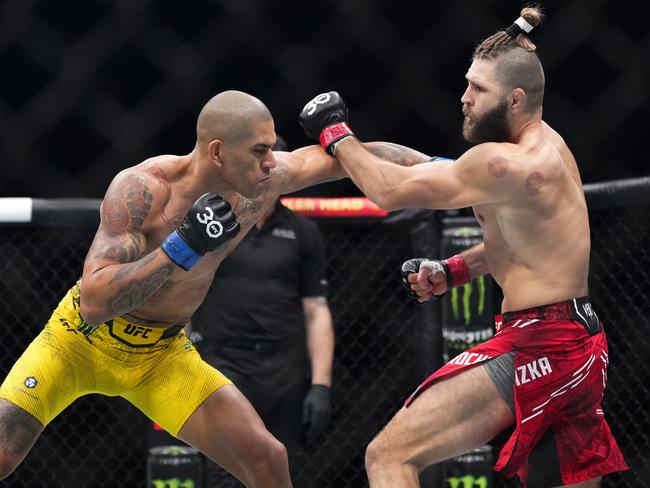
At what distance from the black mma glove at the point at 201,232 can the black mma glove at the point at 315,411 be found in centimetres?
96

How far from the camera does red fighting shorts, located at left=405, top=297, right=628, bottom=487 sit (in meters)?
2.63

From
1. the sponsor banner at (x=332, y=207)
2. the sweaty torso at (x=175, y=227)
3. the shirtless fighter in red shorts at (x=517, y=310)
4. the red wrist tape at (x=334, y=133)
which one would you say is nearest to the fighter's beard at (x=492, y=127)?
the shirtless fighter in red shorts at (x=517, y=310)

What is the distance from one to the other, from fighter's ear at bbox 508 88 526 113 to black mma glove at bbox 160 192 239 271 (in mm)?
717

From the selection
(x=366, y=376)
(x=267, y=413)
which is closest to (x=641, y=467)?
(x=366, y=376)

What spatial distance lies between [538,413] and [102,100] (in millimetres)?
1874

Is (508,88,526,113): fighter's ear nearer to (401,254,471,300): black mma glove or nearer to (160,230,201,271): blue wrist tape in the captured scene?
(401,254,471,300): black mma glove

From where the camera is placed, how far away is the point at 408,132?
13.6 feet

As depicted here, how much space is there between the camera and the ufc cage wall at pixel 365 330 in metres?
3.54

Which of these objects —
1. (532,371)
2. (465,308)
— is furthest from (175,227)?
(465,308)

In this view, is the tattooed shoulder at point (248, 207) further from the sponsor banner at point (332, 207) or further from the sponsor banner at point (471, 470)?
the sponsor banner at point (471, 470)

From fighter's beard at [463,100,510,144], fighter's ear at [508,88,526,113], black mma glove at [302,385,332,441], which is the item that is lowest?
black mma glove at [302,385,332,441]

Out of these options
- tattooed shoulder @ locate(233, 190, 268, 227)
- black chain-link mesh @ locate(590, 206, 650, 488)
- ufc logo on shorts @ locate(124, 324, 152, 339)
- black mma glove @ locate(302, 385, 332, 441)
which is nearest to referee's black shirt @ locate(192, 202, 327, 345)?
black mma glove @ locate(302, 385, 332, 441)

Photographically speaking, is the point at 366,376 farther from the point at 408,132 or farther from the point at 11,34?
the point at 11,34

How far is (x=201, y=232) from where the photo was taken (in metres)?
2.56
